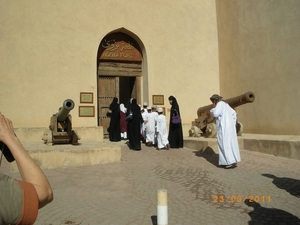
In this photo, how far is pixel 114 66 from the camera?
12.0 metres

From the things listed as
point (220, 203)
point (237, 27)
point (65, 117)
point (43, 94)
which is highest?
point (237, 27)

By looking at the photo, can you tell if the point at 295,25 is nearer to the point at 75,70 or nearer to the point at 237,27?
the point at 237,27

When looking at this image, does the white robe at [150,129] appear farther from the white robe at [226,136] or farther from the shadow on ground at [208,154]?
the white robe at [226,136]

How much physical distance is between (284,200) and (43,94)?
827 centimetres

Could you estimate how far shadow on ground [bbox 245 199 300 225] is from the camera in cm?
361

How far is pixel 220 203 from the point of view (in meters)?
4.36

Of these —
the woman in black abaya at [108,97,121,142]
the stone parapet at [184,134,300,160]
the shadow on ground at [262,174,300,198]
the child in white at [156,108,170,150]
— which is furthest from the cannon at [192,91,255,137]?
the shadow on ground at [262,174,300,198]

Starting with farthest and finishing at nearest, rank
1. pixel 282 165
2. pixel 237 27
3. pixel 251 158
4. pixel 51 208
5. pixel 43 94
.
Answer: pixel 237 27, pixel 43 94, pixel 251 158, pixel 282 165, pixel 51 208

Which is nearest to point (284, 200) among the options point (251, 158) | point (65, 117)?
point (251, 158)

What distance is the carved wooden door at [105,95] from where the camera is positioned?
11.7m

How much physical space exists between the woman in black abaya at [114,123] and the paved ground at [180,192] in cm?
350
